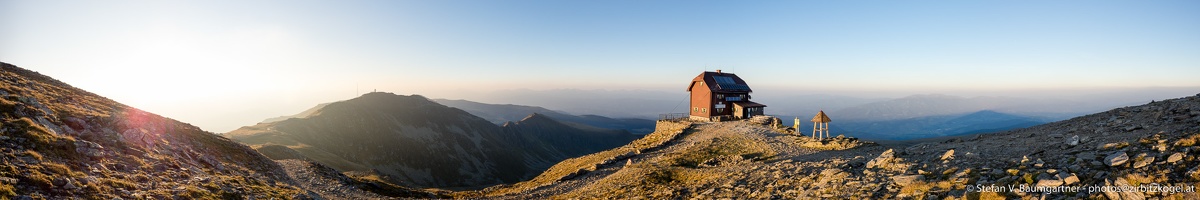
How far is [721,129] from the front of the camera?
1973 inches

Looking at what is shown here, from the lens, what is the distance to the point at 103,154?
17.3 m

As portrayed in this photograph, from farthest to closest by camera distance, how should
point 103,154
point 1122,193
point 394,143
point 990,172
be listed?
1. point 394,143
2. point 103,154
3. point 990,172
4. point 1122,193

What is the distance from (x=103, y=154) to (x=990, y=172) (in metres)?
33.6

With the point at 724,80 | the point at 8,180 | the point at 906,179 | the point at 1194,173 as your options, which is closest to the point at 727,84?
the point at 724,80

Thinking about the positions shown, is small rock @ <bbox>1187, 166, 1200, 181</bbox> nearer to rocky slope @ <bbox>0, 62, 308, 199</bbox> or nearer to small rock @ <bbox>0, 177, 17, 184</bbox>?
rocky slope @ <bbox>0, 62, 308, 199</bbox>

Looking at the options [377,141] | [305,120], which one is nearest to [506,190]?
[305,120]

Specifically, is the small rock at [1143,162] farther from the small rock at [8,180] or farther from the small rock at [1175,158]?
the small rock at [8,180]

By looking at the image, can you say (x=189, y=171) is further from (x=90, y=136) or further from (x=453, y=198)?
(x=453, y=198)

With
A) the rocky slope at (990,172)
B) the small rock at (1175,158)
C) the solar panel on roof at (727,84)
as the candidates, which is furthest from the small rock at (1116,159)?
the solar panel on roof at (727,84)

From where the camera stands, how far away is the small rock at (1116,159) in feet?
42.4

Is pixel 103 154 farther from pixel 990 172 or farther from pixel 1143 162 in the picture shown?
pixel 1143 162

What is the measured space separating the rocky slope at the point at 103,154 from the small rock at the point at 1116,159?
31303mm

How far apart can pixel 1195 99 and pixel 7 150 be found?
4756cm

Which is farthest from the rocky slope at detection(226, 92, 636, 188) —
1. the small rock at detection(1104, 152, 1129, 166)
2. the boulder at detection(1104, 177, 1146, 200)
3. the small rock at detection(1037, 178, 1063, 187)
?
the small rock at detection(1104, 152, 1129, 166)
